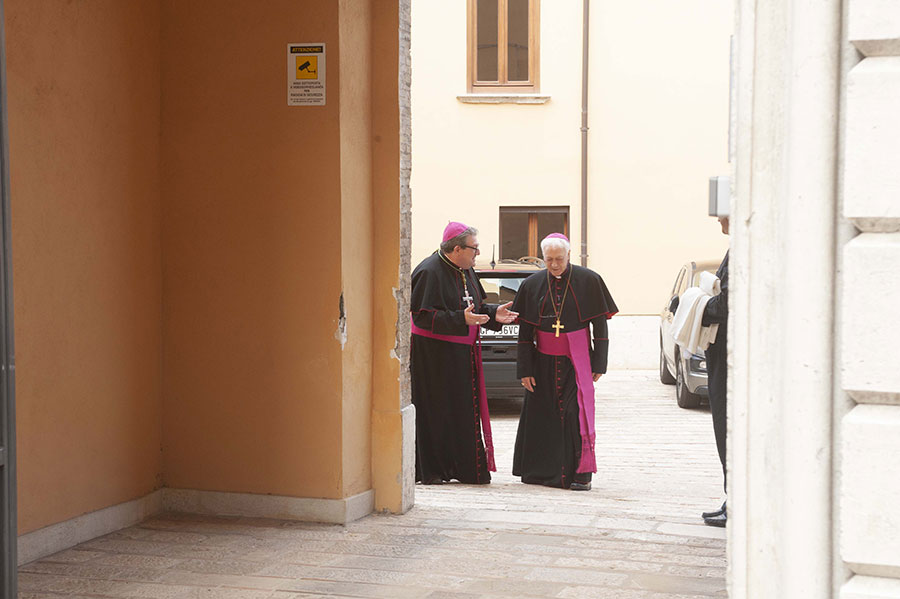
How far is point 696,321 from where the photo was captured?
6598mm

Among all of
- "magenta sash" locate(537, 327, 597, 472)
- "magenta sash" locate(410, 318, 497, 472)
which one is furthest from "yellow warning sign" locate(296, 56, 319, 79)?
"magenta sash" locate(537, 327, 597, 472)

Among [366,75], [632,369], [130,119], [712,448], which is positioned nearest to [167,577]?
[130,119]

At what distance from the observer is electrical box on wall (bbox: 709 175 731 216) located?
9.84 ft

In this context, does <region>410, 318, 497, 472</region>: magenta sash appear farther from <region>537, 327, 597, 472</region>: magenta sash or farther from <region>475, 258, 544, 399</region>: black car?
<region>475, 258, 544, 399</region>: black car

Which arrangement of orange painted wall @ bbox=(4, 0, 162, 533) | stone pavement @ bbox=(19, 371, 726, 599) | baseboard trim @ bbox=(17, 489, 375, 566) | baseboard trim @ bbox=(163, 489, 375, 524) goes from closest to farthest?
stone pavement @ bbox=(19, 371, 726, 599), orange painted wall @ bbox=(4, 0, 162, 533), baseboard trim @ bbox=(17, 489, 375, 566), baseboard trim @ bbox=(163, 489, 375, 524)

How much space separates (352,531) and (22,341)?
1.97 m

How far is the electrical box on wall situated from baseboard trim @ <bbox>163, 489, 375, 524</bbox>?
3673 mm

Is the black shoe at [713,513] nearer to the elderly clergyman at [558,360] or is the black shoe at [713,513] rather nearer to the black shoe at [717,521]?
the black shoe at [717,521]

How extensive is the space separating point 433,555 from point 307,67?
2649 mm

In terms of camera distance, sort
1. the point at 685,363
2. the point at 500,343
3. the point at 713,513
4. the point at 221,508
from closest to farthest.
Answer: the point at 221,508 → the point at 713,513 → the point at 500,343 → the point at 685,363

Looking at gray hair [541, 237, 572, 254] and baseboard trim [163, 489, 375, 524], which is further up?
gray hair [541, 237, 572, 254]

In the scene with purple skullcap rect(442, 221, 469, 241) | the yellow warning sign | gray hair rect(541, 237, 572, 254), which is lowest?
gray hair rect(541, 237, 572, 254)

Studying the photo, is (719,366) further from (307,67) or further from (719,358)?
(307,67)

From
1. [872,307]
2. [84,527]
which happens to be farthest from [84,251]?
[872,307]
